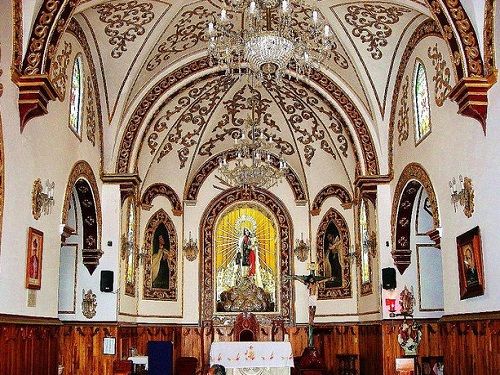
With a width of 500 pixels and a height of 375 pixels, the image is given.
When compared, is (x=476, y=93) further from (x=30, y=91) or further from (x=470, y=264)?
(x=30, y=91)

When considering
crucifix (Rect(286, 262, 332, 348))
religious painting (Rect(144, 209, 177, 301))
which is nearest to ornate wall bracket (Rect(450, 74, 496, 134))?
crucifix (Rect(286, 262, 332, 348))

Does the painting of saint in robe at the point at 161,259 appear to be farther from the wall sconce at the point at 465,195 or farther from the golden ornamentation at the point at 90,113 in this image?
the wall sconce at the point at 465,195

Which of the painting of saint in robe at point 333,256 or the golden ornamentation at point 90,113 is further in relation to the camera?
the painting of saint in robe at point 333,256

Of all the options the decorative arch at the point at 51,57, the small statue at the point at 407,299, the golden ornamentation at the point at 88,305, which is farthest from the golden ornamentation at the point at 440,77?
the golden ornamentation at the point at 88,305

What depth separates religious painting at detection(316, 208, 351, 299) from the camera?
22344mm

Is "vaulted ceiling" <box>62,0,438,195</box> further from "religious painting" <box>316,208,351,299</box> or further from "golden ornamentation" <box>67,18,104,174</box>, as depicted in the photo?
"religious painting" <box>316,208,351,299</box>

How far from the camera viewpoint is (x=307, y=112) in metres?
21.6

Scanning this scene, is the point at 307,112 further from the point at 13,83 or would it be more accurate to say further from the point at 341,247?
the point at 13,83

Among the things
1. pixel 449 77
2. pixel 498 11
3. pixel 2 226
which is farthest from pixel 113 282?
pixel 498 11

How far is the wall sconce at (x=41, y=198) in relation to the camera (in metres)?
12.5

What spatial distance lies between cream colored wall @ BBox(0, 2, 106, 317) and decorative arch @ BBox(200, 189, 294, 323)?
353 inches

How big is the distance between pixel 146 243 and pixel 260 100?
19.9 feet

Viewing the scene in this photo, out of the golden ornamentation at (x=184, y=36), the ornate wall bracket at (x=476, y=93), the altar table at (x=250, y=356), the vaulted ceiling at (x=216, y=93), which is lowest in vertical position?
the altar table at (x=250, y=356)

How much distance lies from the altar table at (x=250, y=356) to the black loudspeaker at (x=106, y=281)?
130 inches
